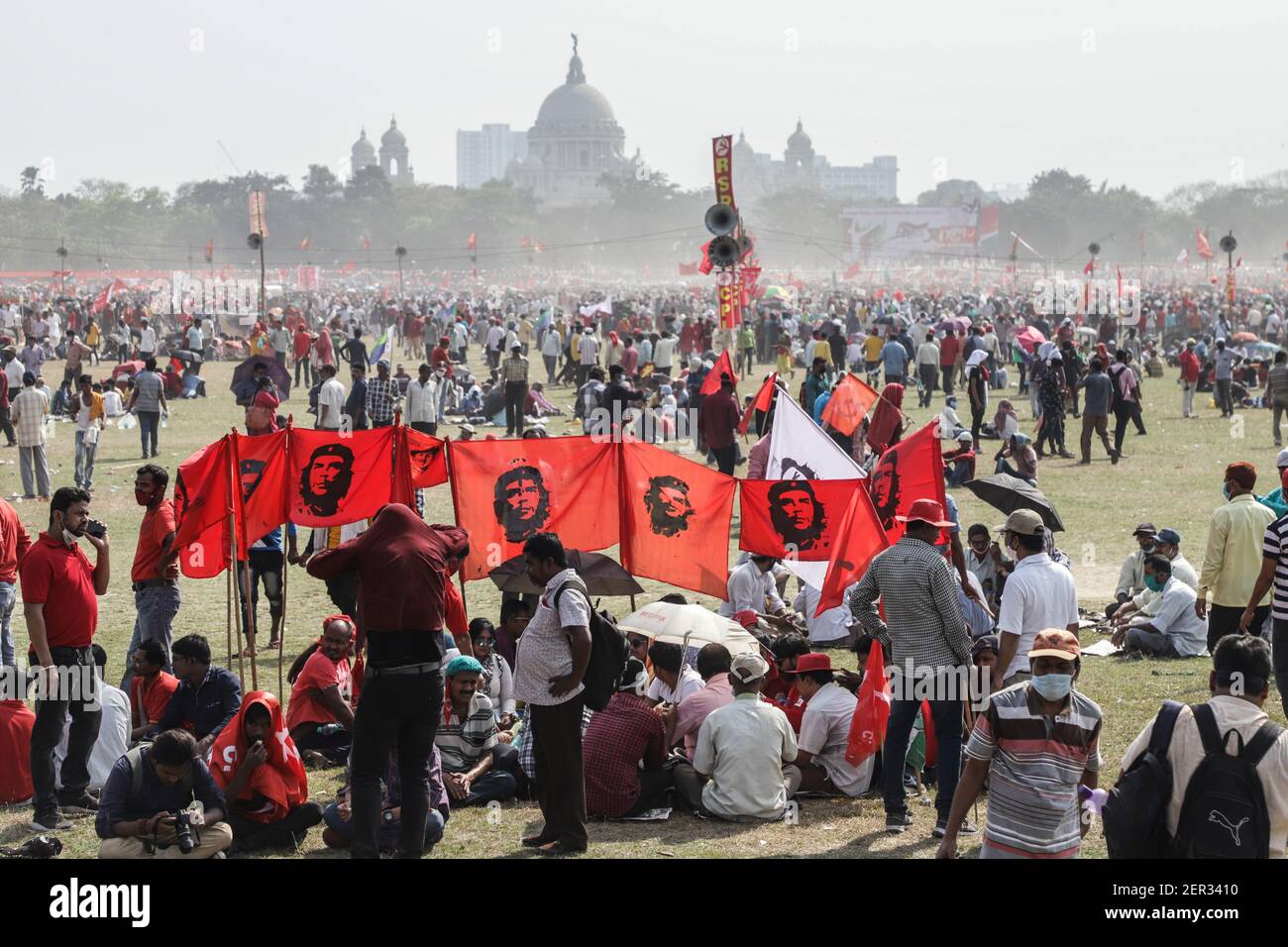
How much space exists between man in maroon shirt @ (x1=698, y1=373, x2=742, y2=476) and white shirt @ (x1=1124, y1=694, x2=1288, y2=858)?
12.0 meters

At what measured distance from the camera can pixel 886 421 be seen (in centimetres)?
1378

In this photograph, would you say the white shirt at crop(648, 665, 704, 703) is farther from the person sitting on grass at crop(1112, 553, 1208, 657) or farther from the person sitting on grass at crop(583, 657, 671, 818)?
the person sitting on grass at crop(1112, 553, 1208, 657)

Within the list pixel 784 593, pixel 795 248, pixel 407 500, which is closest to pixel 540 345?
pixel 784 593

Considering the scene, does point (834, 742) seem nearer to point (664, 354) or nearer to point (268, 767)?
point (268, 767)

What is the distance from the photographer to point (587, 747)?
788cm

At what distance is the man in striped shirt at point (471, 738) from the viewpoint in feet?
26.6

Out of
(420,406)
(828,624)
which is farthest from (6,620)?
(420,406)

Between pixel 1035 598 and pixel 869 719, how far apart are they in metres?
1.15

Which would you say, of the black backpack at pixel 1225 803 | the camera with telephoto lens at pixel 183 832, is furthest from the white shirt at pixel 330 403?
the black backpack at pixel 1225 803

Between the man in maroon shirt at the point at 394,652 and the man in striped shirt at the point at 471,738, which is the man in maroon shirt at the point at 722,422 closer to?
the man in striped shirt at the point at 471,738

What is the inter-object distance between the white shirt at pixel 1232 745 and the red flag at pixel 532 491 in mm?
5383

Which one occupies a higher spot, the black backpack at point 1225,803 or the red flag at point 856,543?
the red flag at point 856,543
